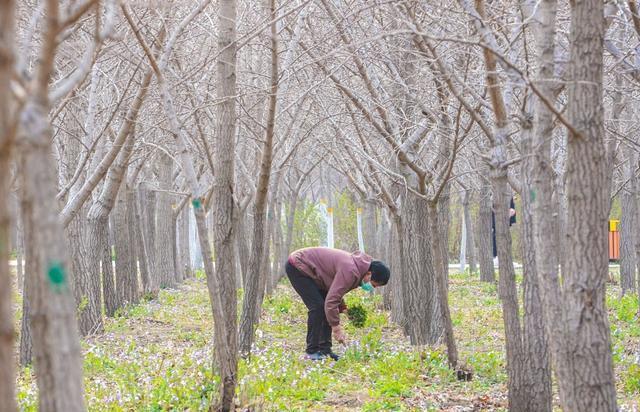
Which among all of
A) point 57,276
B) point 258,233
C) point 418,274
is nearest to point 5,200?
point 57,276

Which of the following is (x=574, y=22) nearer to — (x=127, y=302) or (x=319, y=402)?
(x=319, y=402)

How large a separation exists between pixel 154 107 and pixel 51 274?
8.79 metres

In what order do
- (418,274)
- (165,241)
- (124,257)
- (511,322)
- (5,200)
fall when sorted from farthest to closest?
1. (165,241)
2. (124,257)
3. (418,274)
4. (511,322)
5. (5,200)

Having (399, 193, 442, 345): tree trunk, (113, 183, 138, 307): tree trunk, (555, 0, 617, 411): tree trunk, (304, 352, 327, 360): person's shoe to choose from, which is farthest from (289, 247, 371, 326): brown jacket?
(113, 183, 138, 307): tree trunk

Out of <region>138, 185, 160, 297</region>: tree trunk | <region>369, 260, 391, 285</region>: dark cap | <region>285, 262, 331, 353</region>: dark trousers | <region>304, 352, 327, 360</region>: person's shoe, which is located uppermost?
<region>138, 185, 160, 297</region>: tree trunk

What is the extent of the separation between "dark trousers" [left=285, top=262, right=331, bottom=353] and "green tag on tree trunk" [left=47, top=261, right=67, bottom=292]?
7.10 meters

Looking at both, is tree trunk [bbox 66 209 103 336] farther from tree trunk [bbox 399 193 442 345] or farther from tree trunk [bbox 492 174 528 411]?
tree trunk [bbox 492 174 528 411]

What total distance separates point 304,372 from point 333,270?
71.8 inches

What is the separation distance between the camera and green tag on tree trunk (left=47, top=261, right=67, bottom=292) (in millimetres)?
2561

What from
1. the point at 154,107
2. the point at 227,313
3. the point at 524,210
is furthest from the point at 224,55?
the point at 154,107

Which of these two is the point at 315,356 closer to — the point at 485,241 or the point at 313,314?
the point at 313,314

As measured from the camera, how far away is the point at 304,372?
27.0 ft

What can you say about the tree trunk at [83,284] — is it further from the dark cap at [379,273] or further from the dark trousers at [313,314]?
the dark cap at [379,273]

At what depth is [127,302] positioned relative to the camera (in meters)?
15.8
